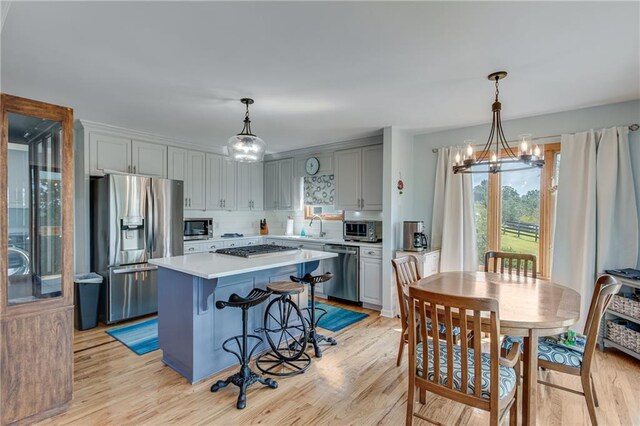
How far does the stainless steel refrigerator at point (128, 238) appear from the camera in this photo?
371cm

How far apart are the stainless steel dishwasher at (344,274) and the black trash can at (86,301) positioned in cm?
289

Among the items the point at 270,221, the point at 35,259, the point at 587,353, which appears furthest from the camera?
the point at 270,221

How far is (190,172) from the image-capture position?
4941mm

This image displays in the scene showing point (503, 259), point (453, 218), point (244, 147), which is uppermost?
point (244, 147)

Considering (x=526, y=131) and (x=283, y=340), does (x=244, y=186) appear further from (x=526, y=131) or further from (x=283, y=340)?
(x=526, y=131)

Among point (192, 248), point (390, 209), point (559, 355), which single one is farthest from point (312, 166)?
point (559, 355)

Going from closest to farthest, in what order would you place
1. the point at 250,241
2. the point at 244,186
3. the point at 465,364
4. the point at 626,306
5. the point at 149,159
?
the point at 465,364 < the point at 626,306 < the point at 149,159 < the point at 250,241 < the point at 244,186

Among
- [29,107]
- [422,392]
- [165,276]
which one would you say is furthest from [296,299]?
[29,107]

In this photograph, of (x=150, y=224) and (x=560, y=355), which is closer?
(x=560, y=355)

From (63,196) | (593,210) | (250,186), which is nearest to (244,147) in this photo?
(63,196)

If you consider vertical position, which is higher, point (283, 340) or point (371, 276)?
point (371, 276)

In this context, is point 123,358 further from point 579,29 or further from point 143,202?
point 579,29

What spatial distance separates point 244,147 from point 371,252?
232 centimetres

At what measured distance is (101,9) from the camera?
1.69m
